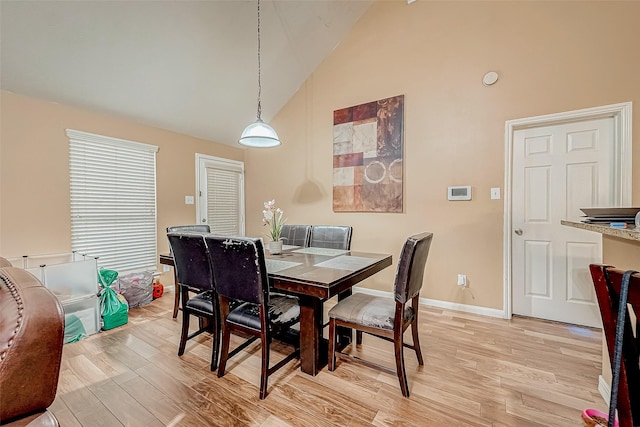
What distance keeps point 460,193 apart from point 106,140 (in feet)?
13.6

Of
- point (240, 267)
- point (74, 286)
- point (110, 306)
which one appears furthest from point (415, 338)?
point (74, 286)

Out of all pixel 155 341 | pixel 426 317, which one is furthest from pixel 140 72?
pixel 426 317

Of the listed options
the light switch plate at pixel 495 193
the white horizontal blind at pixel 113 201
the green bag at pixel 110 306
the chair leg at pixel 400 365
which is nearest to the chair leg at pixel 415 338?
the chair leg at pixel 400 365

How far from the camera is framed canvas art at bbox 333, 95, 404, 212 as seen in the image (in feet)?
11.1

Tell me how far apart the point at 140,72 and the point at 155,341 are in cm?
272

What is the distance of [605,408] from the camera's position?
5.16 ft

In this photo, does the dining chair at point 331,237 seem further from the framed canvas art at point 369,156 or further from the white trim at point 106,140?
the white trim at point 106,140

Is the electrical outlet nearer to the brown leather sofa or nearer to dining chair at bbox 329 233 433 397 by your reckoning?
dining chair at bbox 329 233 433 397

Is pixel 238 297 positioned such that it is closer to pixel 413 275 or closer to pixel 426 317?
pixel 413 275

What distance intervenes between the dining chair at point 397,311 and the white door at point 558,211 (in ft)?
5.53

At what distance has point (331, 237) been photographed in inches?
115

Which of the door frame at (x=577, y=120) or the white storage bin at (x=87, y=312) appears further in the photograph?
the white storage bin at (x=87, y=312)

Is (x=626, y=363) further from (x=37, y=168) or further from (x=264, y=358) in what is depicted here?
(x=37, y=168)

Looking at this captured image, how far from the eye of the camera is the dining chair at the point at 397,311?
164 centimetres
